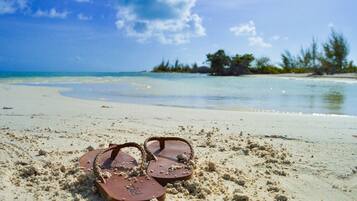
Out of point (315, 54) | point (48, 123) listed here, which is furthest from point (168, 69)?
point (48, 123)

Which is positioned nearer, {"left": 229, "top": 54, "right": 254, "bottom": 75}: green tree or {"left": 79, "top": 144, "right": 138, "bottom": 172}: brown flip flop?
{"left": 79, "top": 144, "right": 138, "bottom": 172}: brown flip flop

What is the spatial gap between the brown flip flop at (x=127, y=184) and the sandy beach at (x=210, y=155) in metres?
0.09

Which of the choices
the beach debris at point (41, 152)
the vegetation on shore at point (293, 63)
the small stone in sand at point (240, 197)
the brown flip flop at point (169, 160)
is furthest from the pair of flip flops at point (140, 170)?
the vegetation on shore at point (293, 63)

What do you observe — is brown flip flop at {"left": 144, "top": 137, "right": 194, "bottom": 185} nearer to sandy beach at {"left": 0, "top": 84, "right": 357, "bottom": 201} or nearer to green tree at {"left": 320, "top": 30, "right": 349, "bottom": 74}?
sandy beach at {"left": 0, "top": 84, "right": 357, "bottom": 201}

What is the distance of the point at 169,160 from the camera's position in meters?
2.41

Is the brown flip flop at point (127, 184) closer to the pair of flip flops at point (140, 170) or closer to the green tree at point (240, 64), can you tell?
the pair of flip flops at point (140, 170)

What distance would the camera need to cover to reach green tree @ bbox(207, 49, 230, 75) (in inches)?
2109

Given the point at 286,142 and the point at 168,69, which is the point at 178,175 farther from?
the point at 168,69

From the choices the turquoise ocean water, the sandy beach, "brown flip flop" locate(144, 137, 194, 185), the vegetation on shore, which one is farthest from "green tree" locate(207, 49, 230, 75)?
"brown flip flop" locate(144, 137, 194, 185)

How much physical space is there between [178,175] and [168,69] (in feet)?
270

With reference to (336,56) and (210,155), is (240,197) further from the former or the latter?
(336,56)

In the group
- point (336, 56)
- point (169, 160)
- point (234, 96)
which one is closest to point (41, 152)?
point (169, 160)

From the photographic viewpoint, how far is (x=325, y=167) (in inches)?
109

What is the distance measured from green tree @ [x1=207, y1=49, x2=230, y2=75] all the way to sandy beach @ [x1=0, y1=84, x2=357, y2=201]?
48.8 metres
